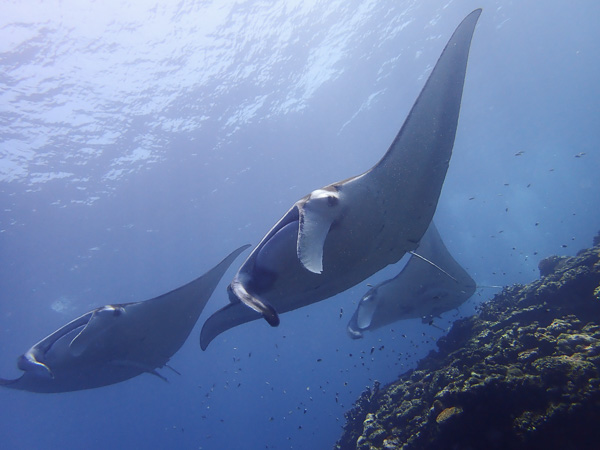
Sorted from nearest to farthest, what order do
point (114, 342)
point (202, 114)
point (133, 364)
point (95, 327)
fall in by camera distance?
point (95, 327) → point (114, 342) → point (133, 364) → point (202, 114)

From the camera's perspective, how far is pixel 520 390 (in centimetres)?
423

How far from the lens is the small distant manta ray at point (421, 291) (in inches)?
299

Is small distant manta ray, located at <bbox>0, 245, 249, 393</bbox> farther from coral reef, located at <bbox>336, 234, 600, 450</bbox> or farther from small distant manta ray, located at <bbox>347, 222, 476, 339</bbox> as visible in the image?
coral reef, located at <bbox>336, 234, 600, 450</bbox>

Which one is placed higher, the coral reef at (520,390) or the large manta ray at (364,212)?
the large manta ray at (364,212)

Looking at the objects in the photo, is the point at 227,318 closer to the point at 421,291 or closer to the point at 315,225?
the point at 315,225

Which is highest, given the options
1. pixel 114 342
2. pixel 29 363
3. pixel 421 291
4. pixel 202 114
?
pixel 202 114

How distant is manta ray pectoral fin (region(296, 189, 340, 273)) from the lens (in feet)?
7.61

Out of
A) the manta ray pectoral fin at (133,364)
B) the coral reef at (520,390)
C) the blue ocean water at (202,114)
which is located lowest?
the coral reef at (520,390)

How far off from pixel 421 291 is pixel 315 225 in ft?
21.4

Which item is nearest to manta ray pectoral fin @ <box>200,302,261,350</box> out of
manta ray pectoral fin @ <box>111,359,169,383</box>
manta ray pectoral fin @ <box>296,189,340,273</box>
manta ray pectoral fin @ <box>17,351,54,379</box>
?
manta ray pectoral fin @ <box>296,189,340,273</box>

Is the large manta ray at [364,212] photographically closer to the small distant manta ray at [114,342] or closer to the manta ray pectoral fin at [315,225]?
the manta ray pectoral fin at [315,225]

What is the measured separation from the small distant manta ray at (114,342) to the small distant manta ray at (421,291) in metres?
3.40

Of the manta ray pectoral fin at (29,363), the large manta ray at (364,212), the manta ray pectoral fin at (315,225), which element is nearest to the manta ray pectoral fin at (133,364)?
the manta ray pectoral fin at (29,363)

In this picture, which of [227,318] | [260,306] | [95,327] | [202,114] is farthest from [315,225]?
[202,114]
